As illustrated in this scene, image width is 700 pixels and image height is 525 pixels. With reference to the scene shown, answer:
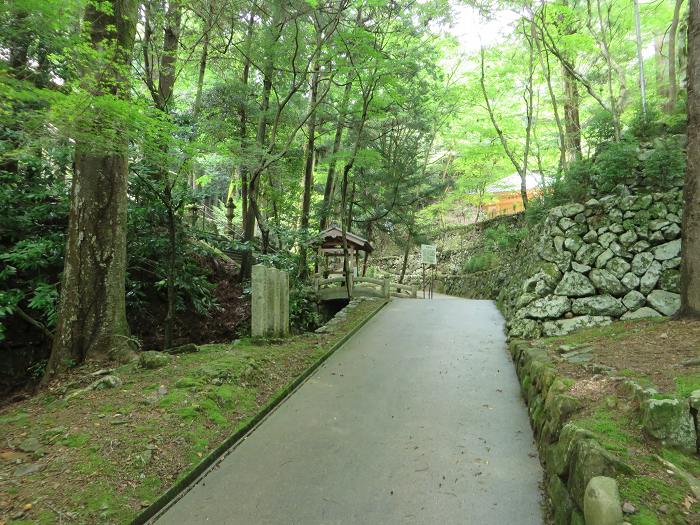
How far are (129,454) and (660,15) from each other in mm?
14774

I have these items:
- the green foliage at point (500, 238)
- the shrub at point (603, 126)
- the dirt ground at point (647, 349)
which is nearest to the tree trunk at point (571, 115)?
the shrub at point (603, 126)

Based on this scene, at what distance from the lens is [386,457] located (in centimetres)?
358

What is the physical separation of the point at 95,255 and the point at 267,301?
2739 millimetres

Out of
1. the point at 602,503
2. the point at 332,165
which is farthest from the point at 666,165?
the point at 332,165

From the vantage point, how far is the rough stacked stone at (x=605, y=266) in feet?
18.9

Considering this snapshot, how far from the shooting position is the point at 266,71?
1030 centimetres

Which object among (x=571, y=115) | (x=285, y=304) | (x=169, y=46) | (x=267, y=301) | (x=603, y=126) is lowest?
(x=285, y=304)

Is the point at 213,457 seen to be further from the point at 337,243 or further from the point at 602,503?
the point at 337,243

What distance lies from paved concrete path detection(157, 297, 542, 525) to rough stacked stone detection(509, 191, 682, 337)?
1.30 metres

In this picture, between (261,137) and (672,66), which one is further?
(261,137)

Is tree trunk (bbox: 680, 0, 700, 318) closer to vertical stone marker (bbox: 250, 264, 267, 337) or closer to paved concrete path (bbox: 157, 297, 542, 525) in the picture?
paved concrete path (bbox: 157, 297, 542, 525)

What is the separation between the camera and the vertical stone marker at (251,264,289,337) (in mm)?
6965

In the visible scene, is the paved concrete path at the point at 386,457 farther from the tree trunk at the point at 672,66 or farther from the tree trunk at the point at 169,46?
the tree trunk at the point at 169,46

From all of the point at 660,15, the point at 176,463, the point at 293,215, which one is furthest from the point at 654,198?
the point at 293,215
